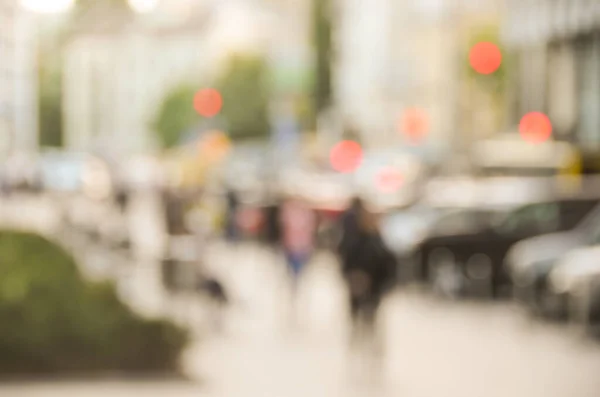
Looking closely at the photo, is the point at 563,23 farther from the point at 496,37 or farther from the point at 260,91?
the point at 260,91

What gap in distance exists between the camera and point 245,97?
252ft

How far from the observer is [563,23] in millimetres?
38594

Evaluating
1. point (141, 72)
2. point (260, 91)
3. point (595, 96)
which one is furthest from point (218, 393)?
point (141, 72)

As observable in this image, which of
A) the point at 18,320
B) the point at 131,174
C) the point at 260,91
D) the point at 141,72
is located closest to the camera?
the point at 18,320

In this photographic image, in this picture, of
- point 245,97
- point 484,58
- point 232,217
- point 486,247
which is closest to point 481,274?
point 486,247

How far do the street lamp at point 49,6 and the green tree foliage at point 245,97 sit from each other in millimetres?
58735

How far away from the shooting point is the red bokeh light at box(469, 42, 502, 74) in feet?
182

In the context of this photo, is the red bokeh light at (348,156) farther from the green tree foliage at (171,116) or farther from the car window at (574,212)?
the green tree foliage at (171,116)

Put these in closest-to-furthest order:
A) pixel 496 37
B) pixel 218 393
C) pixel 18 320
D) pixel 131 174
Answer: pixel 218 393, pixel 18 320, pixel 131 174, pixel 496 37

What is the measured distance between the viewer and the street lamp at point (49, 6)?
565 inches

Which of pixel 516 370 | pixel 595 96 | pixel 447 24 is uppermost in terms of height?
pixel 447 24

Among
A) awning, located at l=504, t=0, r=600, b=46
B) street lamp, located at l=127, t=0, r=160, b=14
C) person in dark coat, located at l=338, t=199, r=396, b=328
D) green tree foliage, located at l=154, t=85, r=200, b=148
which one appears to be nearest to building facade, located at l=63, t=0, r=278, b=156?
green tree foliage, located at l=154, t=85, r=200, b=148

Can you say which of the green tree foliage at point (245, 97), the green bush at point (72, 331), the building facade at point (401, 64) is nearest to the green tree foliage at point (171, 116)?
the green tree foliage at point (245, 97)

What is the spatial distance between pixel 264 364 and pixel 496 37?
53233 millimetres
